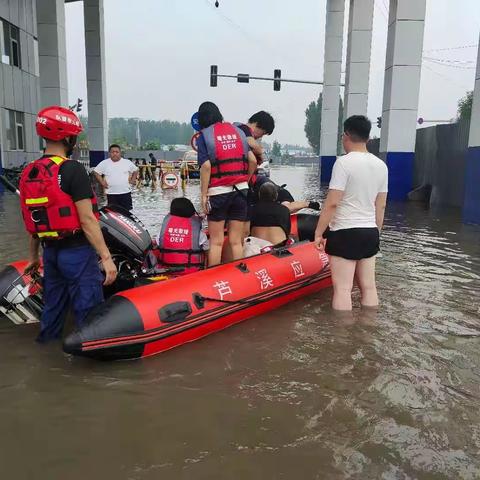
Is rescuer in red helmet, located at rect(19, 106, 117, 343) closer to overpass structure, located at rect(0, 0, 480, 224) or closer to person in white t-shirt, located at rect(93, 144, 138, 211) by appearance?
person in white t-shirt, located at rect(93, 144, 138, 211)

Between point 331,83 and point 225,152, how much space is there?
21756 mm

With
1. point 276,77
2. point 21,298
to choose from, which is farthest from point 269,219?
point 276,77

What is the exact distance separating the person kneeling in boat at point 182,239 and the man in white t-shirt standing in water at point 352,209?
112cm

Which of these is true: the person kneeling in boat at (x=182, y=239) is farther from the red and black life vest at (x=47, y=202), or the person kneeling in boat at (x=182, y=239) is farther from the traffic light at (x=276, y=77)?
the traffic light at (x=276, y=77)

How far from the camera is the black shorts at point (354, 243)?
409 centimetres

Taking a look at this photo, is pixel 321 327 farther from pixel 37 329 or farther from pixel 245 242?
pixel 37 329

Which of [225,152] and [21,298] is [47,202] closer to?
[21,298]

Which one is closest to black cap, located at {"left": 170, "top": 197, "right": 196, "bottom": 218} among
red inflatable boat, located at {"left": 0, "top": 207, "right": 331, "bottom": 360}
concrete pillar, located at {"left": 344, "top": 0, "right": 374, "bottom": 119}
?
red inflatable boat, located at {"left": 0, "top": 207, "right": 331, "bottom": 360}

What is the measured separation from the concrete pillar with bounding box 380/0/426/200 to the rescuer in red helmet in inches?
478

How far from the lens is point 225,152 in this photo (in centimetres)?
445

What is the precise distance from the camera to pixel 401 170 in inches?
559

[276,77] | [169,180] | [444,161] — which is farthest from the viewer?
[276,77]

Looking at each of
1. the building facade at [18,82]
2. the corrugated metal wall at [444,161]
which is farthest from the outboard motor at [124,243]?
the building facade at [18,82]

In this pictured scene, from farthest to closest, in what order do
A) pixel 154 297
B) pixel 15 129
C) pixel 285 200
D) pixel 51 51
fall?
pixel 15 129 < pixel 51 51 < pixel 285 200 < pixel 154 297
